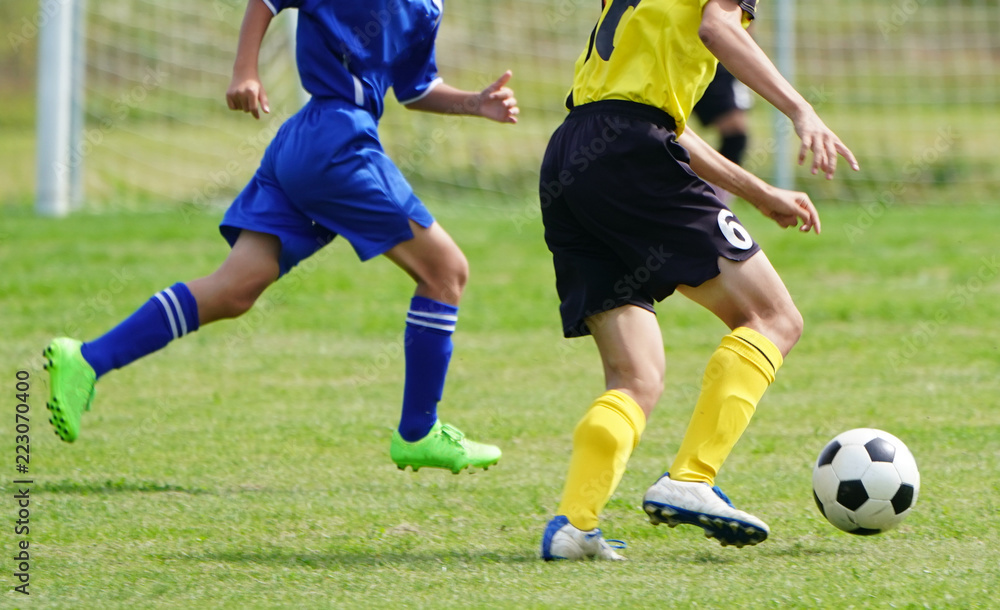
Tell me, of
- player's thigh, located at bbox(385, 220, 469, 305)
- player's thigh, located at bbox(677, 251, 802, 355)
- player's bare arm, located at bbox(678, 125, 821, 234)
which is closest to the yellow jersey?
player's bare arm, located at bbox(678, 125, 821, 234)

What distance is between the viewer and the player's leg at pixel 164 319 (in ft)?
12.1

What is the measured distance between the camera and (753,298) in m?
3.04

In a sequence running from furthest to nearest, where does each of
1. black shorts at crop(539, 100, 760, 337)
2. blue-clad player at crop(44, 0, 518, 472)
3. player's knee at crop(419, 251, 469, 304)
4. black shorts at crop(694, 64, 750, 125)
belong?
black shorts at crop(694, 64, 750, 125), player's knee at crop(419, 251, 469, 304), blue-clad player at crop(44, 0, 518, 472), black shorts at crop(539, 100, 760, 337)

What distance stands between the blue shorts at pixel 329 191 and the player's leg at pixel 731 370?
1.12 m

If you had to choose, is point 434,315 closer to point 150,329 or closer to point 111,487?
point 150,329

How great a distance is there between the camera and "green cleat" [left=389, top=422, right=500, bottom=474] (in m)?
3.92

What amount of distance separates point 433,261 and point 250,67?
2.69 ft

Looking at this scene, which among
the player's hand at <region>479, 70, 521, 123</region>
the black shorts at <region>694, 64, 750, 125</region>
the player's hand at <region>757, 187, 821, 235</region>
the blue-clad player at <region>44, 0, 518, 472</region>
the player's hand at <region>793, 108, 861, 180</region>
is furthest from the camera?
the black shorts at <region>694, 64, 750, 125</region>

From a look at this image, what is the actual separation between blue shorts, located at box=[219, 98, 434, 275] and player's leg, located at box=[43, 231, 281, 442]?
0.08 meters

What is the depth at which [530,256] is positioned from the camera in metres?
8.57

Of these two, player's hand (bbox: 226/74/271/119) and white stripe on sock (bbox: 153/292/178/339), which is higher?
player's hand (bbox: 226/74/271/119)

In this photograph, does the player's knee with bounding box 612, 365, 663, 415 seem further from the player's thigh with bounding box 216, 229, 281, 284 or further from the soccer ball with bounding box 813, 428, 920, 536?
the player's thigh with bounding box 216, 229, 281, 284

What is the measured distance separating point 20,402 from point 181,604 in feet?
8.73

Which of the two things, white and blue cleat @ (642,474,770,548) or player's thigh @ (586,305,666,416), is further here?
player's thigh @ (586,305,666,416)
